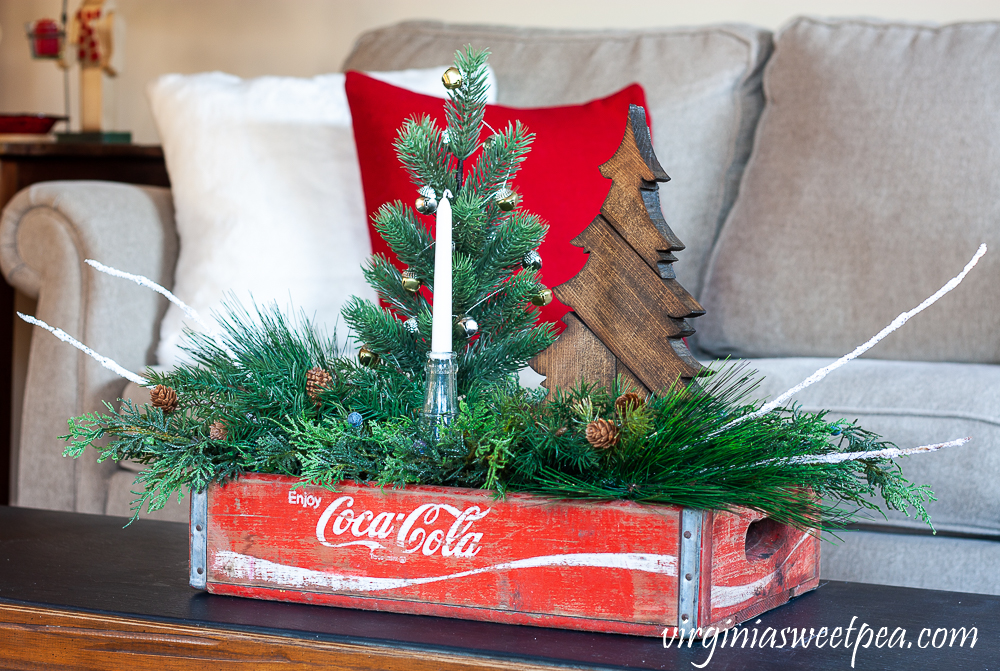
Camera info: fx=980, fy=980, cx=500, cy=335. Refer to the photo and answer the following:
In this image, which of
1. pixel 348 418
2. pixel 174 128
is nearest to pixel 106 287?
pixel 174 128

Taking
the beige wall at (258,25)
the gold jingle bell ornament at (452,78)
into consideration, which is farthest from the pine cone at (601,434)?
the beige wall at (258,25)

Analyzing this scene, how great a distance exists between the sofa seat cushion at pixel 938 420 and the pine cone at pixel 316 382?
0.59m

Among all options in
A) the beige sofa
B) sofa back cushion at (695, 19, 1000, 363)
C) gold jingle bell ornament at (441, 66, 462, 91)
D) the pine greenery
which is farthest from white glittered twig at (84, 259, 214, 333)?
sofa back cushion at (695, 19, 1000, 363)

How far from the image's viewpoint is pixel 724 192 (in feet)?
5.58

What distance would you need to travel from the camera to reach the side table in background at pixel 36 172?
179 cm

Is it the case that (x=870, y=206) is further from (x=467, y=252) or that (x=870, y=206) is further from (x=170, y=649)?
(x=170, y=649)

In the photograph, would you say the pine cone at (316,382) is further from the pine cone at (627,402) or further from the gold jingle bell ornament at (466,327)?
the pine cone at (627,402)

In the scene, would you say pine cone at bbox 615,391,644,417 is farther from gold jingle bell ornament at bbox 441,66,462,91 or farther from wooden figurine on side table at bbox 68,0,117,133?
wooden figurine on side table at bbox 68,0,117,133

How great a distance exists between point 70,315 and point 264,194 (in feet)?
1.11

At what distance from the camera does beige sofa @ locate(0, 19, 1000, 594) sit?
1403 millimetres

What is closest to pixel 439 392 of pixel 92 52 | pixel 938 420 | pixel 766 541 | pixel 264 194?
pixel 766 541

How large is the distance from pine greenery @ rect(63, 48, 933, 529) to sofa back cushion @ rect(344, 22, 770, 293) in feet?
3.19

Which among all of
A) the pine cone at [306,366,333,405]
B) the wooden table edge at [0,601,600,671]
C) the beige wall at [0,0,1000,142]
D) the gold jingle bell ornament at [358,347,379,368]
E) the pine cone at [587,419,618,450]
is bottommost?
the wooden table edge at [0,601,600,671]

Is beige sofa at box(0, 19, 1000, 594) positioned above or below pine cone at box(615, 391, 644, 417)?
above
